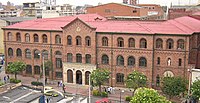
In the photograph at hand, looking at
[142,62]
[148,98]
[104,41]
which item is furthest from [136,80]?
[148,98]

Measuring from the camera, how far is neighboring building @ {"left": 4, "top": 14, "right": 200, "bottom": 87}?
54.2m

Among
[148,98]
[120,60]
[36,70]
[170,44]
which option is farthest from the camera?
[36,70]

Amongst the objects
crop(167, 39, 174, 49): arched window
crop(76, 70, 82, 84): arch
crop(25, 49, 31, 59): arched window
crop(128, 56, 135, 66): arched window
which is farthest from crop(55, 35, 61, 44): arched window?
crop(167, 39, 174, 49): arched window

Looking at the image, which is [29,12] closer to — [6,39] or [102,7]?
[102,7]

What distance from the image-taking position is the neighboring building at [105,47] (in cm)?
5422

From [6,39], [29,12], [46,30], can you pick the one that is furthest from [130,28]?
[29,12]

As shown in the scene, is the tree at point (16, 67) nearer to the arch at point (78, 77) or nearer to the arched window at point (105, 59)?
the arch at point (78, 77)

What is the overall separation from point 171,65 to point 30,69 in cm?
3059

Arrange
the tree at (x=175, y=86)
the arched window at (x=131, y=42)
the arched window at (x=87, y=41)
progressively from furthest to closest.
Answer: the arched window at (x=87, y=41), the arched window at (x=131, y=42), the tree at (x=175, y=86)

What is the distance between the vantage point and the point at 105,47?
5825 centimetres

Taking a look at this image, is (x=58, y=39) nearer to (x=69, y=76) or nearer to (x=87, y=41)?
(x=87, y=41)

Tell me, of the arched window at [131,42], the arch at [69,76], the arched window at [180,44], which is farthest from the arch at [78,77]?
the arched window at [180,44]

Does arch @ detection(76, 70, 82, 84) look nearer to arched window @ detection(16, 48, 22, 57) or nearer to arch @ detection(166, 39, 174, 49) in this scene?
arched window @ detection(16, 48, 22, 57)

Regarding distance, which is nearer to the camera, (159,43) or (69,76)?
(159,43)
